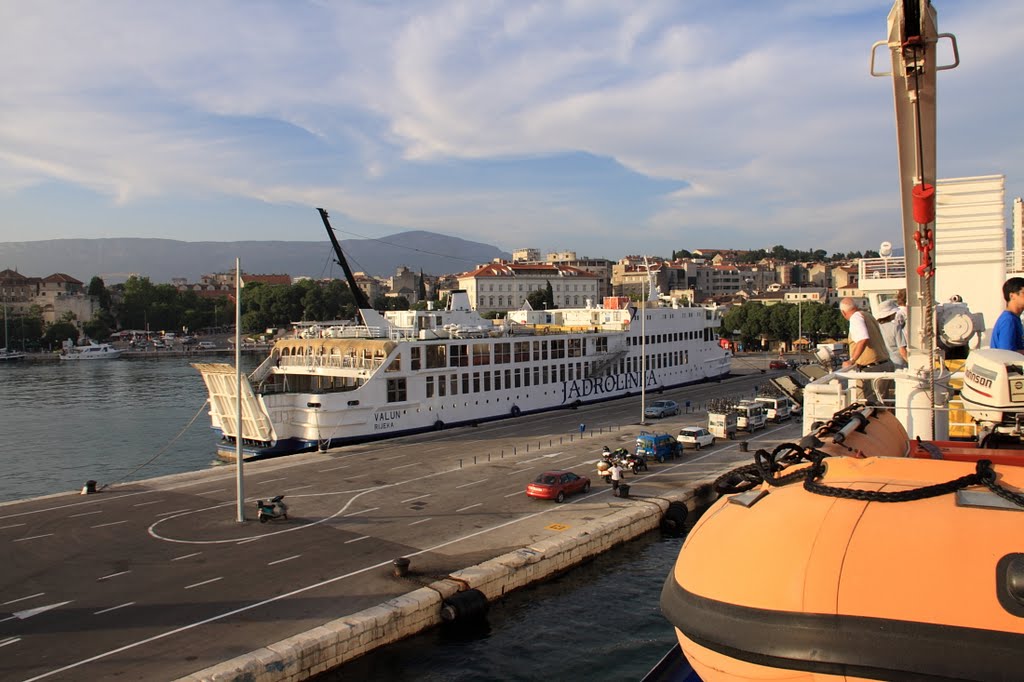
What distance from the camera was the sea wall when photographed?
1189 cm

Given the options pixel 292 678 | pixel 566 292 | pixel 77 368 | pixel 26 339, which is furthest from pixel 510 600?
pixel 26 339

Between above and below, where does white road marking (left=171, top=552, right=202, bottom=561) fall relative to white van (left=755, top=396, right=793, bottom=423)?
below

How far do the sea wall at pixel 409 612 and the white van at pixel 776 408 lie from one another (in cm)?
2127

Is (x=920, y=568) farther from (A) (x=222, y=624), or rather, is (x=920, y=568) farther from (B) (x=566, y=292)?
(B) (x=566, y=292)

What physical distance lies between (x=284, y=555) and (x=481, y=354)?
24224mm

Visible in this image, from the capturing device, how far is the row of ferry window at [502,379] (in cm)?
3669

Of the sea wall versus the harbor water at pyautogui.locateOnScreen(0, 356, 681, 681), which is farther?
the harbor water at pyautogui.locateOnScreen(0, 356, 681, 681)

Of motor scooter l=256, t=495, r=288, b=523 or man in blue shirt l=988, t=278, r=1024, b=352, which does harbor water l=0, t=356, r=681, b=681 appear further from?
man in blue shirt l=988, t=278, r=1024, b=352

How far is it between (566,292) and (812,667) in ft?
483

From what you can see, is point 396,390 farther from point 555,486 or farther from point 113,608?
point 113,608

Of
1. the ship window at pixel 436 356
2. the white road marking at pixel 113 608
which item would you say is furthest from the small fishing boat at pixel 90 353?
the white road marking at pixel 113 608

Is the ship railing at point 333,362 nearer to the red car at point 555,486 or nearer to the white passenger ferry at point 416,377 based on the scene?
the white passenger ferry at point 416,377

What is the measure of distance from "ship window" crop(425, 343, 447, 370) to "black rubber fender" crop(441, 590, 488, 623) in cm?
2338

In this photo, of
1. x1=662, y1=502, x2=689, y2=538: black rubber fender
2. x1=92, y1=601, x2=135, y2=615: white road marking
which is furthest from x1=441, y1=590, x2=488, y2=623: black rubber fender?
x1=662, y1=502, x2=689, y2=538: black rubber fender
